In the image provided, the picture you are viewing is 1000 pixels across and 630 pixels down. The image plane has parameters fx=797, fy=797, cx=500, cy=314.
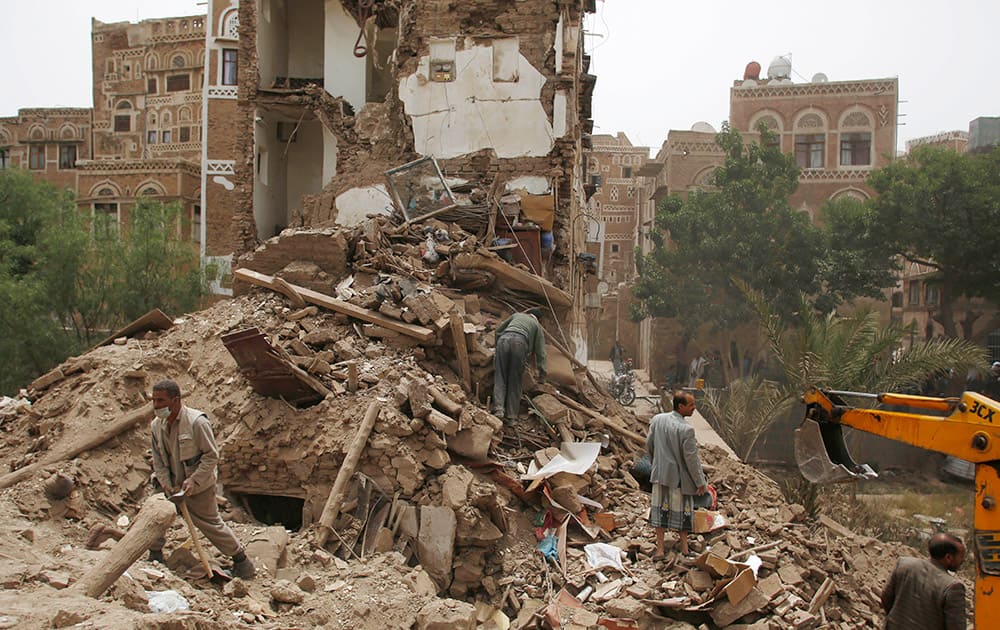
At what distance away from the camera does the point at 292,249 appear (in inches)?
433

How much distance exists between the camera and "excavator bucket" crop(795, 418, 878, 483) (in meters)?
6.14

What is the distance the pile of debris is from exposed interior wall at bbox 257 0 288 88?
11272mm

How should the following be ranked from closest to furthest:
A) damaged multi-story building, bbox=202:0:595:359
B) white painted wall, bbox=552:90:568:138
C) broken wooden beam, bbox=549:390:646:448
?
broken wooden beam, bbox=549:390:646:448, damaged multi-story building, bbox=202:0:595:359, white painted wall, bbox=552:90:568:138

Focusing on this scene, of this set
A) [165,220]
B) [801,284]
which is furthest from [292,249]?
[801,284]

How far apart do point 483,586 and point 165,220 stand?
670 inches

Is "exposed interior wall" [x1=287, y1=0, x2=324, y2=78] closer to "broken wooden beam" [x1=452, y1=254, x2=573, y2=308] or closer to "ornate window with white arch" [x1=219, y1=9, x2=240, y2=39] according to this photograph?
"ornate window with white arch" [x1=219, y1=9, x2=240, y2=39]

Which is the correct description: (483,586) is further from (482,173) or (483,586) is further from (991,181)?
(991,181)

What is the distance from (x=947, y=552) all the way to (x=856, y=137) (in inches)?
1375

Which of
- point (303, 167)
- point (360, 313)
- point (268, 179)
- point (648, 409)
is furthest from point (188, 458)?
point (648, 409)

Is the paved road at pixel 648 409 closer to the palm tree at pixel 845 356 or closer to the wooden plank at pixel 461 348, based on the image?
the palm tree at pixel 845 356

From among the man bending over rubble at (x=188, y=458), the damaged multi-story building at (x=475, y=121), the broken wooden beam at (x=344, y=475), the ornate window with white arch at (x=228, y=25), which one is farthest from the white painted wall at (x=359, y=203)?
the ornate window with white arch at (x=228, y=25)

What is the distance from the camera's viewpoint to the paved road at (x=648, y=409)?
1473 cm

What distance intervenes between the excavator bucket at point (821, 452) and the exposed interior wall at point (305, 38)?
18670 mm

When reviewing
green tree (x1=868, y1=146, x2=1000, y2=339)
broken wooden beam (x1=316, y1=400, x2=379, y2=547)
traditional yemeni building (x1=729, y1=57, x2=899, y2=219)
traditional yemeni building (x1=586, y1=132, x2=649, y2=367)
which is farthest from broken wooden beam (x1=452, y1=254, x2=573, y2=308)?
traditional yemeni building (x1=586, y1=132, x2=649, y2=367)
